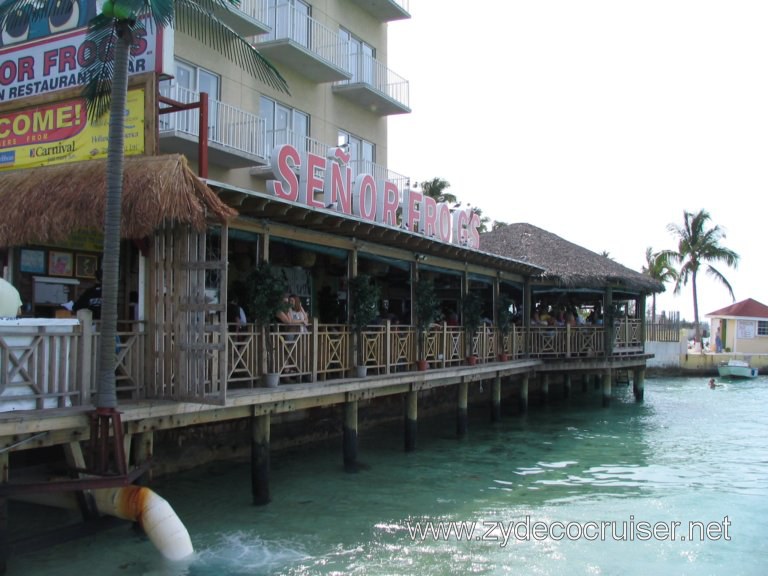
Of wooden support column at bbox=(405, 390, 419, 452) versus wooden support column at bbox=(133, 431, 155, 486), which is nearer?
wooden support column at bbox=(133, 431, 155, 486)

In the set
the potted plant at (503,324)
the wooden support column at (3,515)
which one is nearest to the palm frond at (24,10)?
the wooden support column at (3,515)

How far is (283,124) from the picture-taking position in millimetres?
19719

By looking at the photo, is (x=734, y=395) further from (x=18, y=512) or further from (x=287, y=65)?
(x=18, y=512)

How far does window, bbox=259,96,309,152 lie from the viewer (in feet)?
61.9

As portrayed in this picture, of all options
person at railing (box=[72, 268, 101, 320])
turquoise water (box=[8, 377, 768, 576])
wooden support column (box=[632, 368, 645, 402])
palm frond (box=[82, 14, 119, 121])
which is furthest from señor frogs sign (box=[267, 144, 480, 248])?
wooden support column (box=[632, 368, 645, 402])

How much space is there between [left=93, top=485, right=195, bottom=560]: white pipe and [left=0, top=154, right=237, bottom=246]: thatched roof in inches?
121

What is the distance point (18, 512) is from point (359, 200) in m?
8.38

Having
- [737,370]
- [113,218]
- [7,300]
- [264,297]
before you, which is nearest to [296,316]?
[264,297]

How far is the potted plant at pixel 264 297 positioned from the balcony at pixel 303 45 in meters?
9.35

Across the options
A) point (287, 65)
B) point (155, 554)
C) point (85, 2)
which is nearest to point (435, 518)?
point (155, 554)

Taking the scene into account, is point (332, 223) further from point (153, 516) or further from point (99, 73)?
point (153, 516)

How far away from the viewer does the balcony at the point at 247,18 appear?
657 inches

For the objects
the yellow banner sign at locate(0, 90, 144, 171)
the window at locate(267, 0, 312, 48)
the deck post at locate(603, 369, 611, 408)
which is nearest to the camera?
the yellow banner sign at locate(0, 90, 144, 171)

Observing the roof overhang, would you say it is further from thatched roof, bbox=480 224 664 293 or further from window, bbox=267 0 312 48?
window, bbox=267 0 312 48
